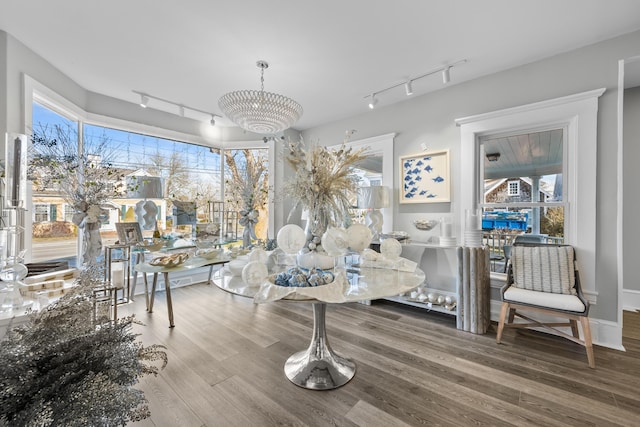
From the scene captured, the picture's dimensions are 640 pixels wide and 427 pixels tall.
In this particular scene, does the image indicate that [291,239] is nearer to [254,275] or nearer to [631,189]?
[254,275]

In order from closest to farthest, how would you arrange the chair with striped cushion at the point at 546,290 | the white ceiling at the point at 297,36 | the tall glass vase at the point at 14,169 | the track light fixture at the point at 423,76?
the tall glass vase at the point at 14,169, the white ceiling at the point at 297,36, the chair with striped cushion at the point at 546,290, the track light fixture at the point at 423,76

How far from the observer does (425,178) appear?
11.3 ft

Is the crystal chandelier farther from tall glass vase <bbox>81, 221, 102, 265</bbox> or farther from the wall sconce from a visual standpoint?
the wall sconce

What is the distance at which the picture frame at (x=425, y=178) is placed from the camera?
328 centimetres

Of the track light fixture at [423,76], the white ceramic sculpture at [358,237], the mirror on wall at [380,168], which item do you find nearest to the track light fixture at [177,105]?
the mirror on wall at [380,168]

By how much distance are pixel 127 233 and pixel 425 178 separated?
12.0 ft

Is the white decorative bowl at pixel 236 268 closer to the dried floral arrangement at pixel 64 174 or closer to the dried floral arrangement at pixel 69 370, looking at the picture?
the dried floral arrangement at pixel 69 370

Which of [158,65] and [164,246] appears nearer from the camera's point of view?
[158,65]

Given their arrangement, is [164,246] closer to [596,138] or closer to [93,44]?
[93,44]

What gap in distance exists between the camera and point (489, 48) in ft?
8.14

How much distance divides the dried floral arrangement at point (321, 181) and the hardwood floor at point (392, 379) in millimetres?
1139

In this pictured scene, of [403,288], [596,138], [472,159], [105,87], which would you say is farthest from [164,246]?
[596,138]

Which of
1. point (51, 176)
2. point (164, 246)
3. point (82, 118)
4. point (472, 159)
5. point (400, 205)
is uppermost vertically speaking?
point (82, 118)

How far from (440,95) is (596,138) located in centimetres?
158
